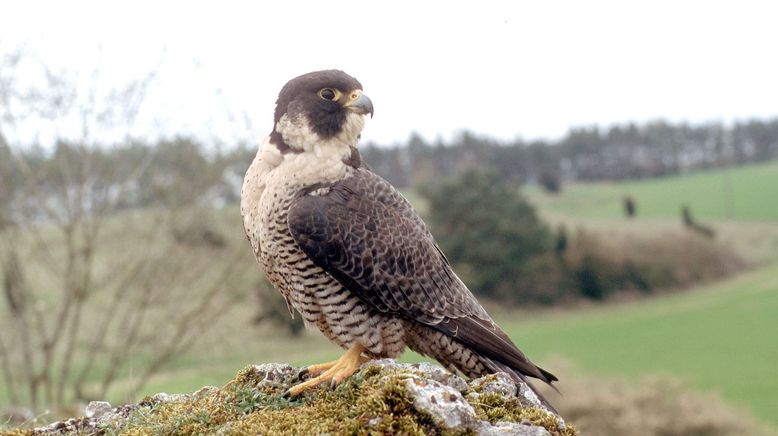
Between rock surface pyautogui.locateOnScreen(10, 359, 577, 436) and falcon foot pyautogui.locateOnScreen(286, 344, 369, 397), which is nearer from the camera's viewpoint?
rock surface pyautogui.locateOnScreen(10, 359, 577, 436)

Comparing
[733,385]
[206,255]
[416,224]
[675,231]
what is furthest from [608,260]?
[416,224]

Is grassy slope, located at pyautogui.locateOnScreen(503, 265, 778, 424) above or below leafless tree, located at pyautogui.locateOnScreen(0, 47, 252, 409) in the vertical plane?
below

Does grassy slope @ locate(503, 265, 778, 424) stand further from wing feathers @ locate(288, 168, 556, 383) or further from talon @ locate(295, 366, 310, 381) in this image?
talon @ locate(295, 366, 310, 381)

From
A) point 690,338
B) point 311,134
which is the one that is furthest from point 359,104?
point 690,338

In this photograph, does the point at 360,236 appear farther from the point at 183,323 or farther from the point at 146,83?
the point at 183,323

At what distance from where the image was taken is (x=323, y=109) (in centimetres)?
380

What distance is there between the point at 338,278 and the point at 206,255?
12.1m

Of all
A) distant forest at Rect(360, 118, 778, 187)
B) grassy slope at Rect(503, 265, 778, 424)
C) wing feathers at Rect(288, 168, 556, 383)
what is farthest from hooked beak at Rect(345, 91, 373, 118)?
distant forest at Rect(360, 118, 778, 187)

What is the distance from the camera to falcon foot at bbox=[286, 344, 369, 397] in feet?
11.1

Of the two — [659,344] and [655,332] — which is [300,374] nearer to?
[659,344]

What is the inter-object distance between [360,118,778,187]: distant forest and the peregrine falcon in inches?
1325

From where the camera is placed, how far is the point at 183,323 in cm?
1429

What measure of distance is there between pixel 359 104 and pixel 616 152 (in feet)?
207

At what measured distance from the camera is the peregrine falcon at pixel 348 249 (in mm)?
3574
